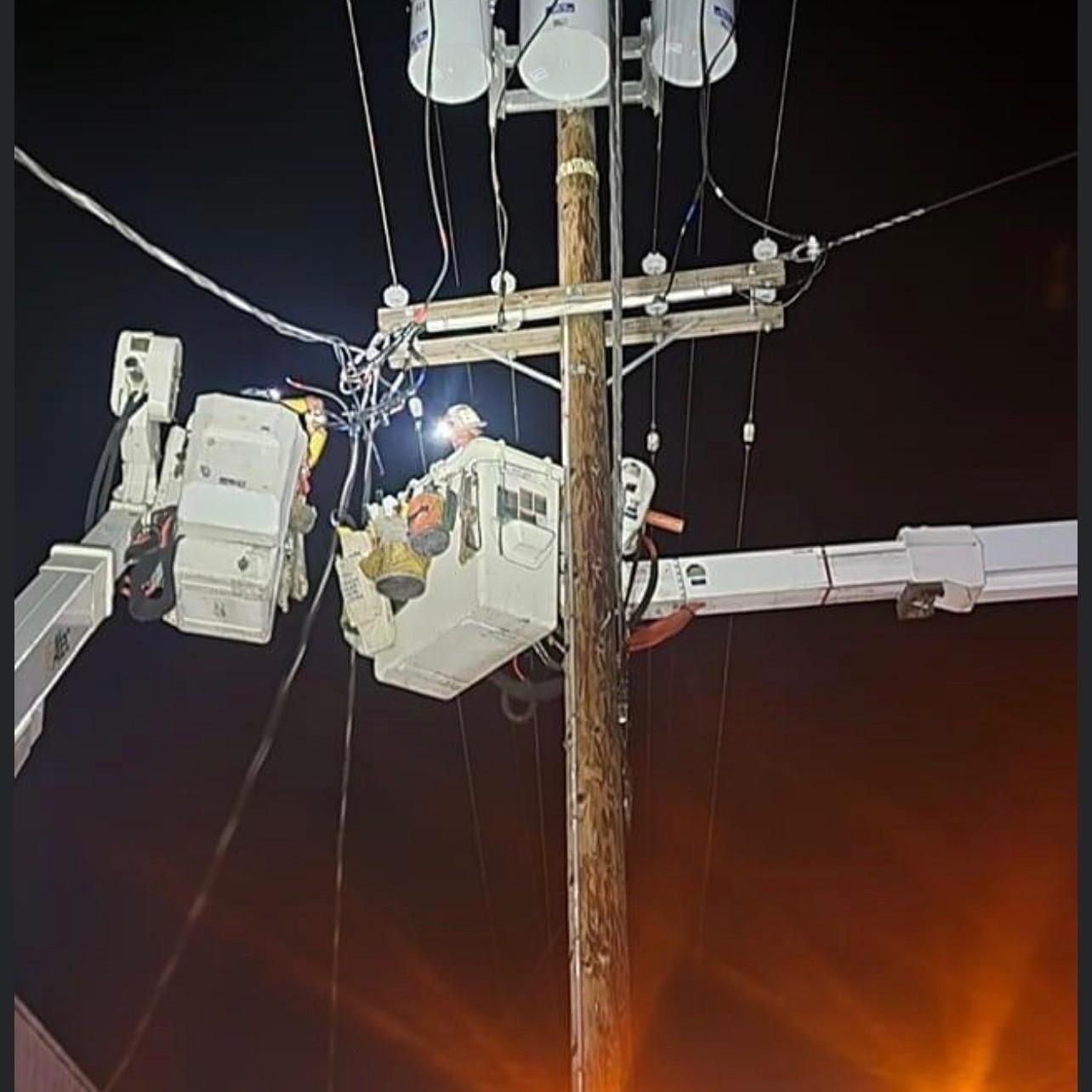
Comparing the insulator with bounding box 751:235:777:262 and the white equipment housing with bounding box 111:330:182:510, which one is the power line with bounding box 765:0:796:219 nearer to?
the insulator with bounding box 751:235:777:262

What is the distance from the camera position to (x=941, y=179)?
30.9 feet

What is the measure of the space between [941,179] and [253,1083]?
9581 mm

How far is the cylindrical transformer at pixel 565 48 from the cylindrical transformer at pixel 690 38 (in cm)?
34

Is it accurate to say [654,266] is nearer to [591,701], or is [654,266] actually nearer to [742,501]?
[591,701]

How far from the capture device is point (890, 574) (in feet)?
19.2

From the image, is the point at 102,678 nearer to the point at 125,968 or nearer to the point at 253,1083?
the point at 125,968

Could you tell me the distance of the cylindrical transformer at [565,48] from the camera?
587cm

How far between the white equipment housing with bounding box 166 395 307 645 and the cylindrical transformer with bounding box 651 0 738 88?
8.28ft

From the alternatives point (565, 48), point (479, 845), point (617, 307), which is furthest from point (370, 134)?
point (479, 845)

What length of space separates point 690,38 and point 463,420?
201cm

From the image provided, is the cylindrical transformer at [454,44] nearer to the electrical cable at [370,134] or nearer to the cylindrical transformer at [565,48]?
the cylindrical transformer at [565,48]

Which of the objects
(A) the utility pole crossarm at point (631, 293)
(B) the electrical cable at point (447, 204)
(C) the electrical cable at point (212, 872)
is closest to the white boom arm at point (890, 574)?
(A) the utility pole crossarm at point (631, 293)

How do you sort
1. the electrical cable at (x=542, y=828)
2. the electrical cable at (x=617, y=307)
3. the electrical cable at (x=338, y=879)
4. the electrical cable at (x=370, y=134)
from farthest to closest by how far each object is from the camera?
the electrical cable at (x=542, y=828) < the electrical cable at (x=338, y=879) < the electrical cable at (x=370, y=134) < the electrical cable at (x=617, y=307)

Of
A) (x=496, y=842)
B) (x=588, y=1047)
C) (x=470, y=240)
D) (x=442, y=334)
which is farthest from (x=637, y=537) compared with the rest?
(x=496, y=842)
